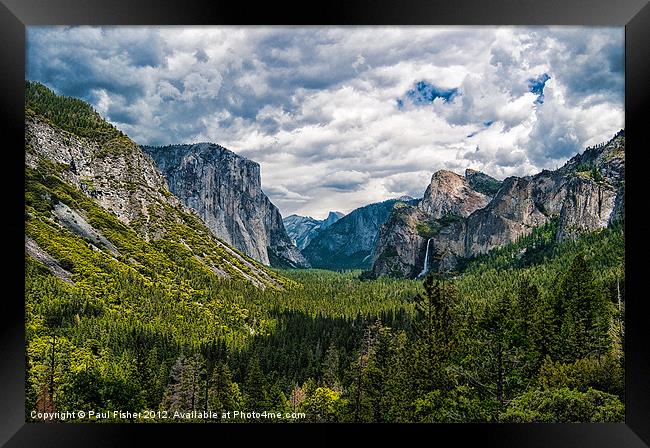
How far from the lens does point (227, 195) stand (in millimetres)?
73875

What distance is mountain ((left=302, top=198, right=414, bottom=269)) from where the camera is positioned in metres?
98.1

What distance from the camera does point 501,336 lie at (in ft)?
40.7

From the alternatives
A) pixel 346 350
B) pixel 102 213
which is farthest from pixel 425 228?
pixel 346 350

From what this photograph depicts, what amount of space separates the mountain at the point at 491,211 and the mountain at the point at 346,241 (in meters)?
27.2

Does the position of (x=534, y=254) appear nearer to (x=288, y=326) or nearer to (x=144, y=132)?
(x=288, y=326)

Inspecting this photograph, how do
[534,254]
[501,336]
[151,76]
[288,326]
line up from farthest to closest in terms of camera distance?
[534,254] < [288,326] < [151,76] < [501,336]

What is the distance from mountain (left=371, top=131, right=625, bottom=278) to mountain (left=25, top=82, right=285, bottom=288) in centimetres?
1881

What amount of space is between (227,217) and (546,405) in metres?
66.8

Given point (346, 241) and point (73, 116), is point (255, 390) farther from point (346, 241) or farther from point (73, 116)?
point (346, 241)

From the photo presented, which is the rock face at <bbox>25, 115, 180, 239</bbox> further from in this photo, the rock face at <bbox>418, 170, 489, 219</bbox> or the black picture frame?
the black picture frame

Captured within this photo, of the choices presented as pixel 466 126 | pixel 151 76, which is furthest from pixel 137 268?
pixel 466 126
